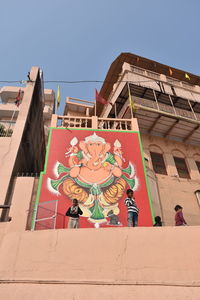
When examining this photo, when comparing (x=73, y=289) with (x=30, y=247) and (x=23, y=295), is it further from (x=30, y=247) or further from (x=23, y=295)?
(x=30, y=247)

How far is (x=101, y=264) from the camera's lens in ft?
19.2

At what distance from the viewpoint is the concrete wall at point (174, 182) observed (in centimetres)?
1261


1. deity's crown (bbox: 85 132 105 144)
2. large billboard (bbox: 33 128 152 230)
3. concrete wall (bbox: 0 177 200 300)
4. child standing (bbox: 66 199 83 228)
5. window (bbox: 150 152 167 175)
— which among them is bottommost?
concrete wall (bbox: 0 177 200 300)

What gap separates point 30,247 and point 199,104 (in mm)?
16624

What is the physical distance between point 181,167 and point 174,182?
2.10 meters

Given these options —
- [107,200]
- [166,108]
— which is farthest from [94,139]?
[166,108]

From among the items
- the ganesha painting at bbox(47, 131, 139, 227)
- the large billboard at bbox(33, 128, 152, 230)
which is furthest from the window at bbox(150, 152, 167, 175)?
the ganesha painting at bbox(47, 131, 139, 227)

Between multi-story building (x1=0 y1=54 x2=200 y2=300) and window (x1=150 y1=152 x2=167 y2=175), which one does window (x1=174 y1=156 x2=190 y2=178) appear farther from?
window (x1=150 y1=152 x2=167 y2=175)

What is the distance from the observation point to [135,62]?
73.0ft

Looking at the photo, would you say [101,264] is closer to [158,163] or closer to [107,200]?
[107,200]

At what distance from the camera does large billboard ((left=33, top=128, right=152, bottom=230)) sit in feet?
31.0

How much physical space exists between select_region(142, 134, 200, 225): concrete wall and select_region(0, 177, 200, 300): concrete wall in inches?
228

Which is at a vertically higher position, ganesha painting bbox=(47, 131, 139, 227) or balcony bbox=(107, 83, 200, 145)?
balcony bbox=(107, 83, 200, 145)

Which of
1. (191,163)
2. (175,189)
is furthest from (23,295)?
(191,163)
